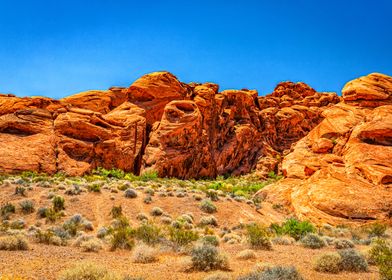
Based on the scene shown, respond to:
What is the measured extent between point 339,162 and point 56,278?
25.0 m

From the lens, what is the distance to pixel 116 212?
20812mm

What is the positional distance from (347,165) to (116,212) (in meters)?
18.2

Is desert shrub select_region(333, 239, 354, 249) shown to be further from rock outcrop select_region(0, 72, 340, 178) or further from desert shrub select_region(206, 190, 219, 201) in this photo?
rock outcrop select_region(0, 72, 340, 178)

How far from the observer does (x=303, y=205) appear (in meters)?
23.9

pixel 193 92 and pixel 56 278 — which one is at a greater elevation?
pixel 193 92

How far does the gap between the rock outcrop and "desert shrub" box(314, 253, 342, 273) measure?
111 feet

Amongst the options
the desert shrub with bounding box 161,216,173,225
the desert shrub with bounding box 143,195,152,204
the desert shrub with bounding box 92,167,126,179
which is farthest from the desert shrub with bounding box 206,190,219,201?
the desert shrub with bounding box 92,167,126,179

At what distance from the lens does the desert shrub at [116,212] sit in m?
20.5

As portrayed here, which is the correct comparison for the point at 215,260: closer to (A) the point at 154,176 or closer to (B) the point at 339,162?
(B) the point at 339,162

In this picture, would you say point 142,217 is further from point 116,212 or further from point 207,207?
point 207,207

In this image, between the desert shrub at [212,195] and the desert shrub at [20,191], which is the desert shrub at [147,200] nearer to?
the desert shrub at [212,195]

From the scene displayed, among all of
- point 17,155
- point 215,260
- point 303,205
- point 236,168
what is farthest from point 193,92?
point 215,260

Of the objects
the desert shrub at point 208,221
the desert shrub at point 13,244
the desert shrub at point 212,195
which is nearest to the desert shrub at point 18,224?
the desert shrub at point 13,244

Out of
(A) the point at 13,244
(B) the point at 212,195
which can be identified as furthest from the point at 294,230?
(A) the point at 13,244
